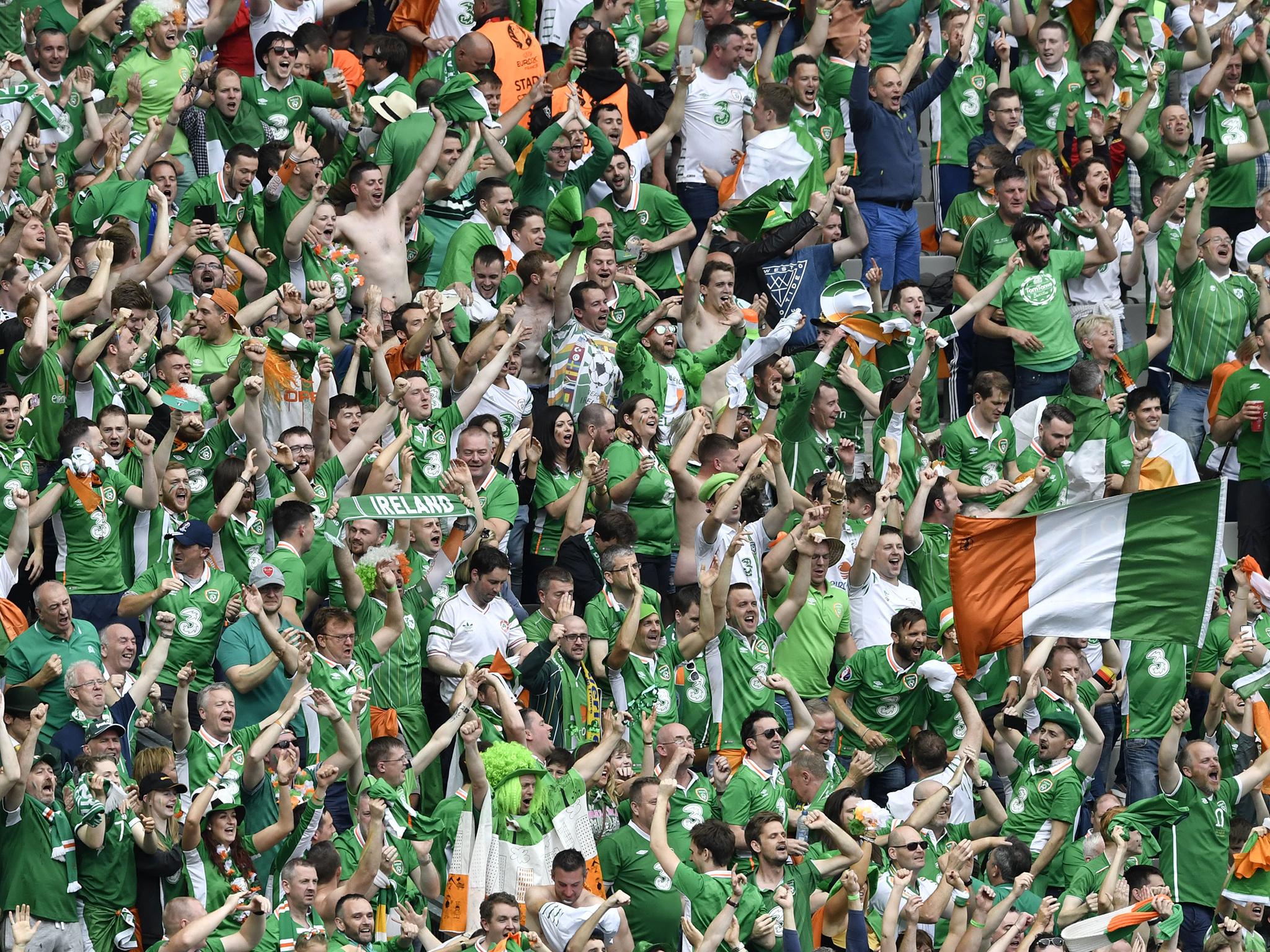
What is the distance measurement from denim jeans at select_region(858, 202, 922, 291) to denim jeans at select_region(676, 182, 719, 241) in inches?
37.9

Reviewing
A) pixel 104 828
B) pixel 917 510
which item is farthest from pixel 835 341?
pixel 104 828

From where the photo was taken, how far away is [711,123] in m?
18.7

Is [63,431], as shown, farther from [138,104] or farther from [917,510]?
[917,510]

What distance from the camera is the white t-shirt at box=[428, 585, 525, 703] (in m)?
14.8

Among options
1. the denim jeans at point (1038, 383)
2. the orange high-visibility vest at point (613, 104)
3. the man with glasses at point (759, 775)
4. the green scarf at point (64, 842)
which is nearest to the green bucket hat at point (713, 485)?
the man with glasses at point (759, 775)

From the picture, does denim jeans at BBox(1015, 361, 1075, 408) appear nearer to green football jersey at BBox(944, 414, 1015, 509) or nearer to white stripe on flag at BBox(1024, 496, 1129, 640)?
green football jersey at BBox(944, 414, 1015, 509)

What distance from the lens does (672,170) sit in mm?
18891

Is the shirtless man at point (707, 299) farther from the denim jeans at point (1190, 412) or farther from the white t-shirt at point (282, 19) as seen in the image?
the white t-shirt at point (282, 19)

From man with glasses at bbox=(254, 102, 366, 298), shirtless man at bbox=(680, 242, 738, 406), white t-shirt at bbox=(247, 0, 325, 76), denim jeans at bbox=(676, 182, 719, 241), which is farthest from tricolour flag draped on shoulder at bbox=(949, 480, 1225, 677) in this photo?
white t-shirt at bbox=(247, 0, 325, 76)

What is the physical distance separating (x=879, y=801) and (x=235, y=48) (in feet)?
21.7

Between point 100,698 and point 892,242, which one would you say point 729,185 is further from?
point 100,698

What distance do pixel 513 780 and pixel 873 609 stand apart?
3379 millimetres

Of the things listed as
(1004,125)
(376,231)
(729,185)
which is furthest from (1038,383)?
(376,231)

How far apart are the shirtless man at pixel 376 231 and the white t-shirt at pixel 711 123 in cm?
228
